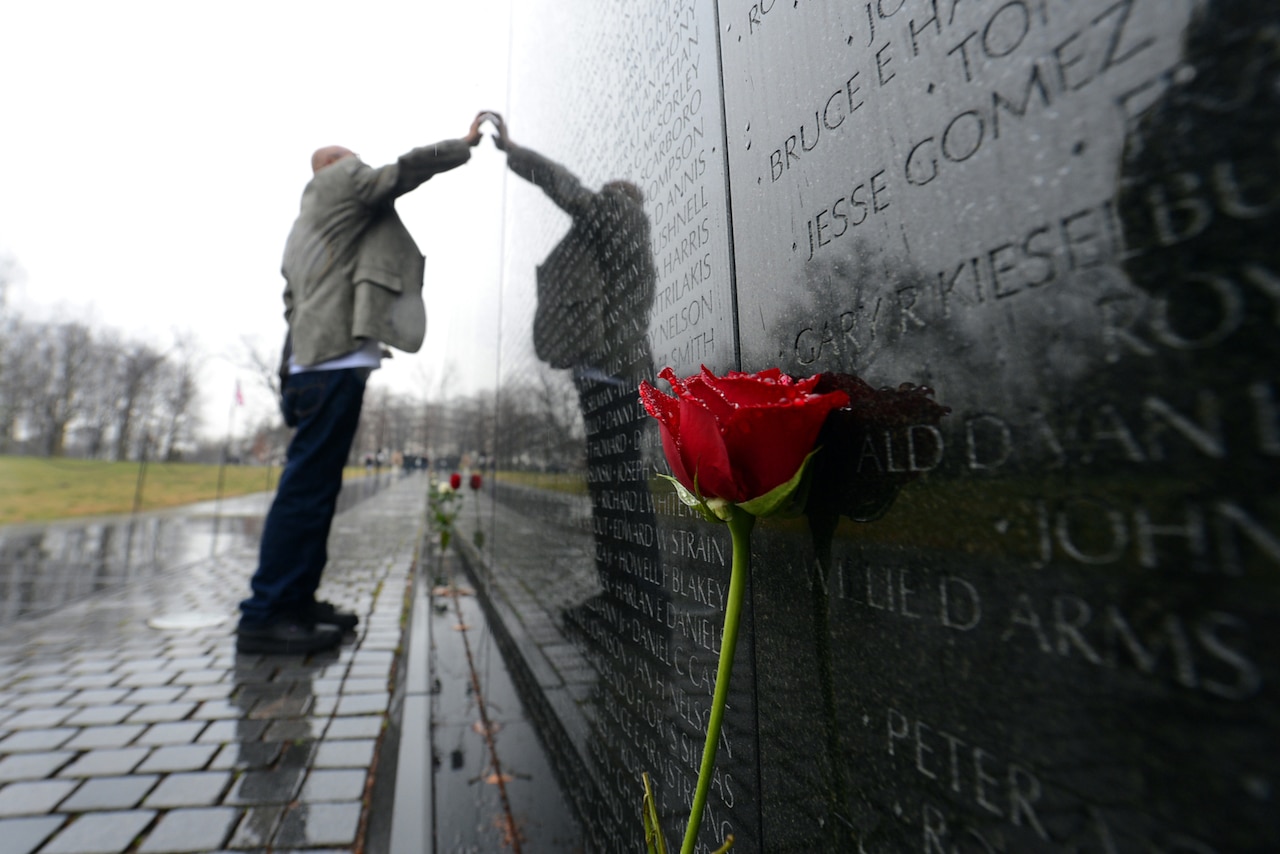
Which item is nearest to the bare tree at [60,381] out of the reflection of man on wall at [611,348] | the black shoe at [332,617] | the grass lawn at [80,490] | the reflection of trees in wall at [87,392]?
the reflection of trees in wall at [87,392]

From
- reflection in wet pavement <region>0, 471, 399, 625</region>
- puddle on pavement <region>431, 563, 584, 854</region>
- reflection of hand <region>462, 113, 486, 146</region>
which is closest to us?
puddle on pavement <region>431, 563, 584, 854</region>

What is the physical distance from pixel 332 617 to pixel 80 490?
18.6 meters

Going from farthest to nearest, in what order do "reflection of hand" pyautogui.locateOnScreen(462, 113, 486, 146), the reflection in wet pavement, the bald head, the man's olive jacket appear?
1. the reflection in wet pavement
2. the bald head
3. the man's olive jacket
4. "reflection of hand" pyautogui.locateOnScreen(462, 113, 486, 146)

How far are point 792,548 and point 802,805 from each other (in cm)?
30

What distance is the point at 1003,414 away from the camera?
1.60 ft

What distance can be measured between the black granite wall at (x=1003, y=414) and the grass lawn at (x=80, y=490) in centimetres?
1516

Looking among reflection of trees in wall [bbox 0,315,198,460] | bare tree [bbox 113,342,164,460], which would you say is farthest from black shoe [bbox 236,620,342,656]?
bare tree [bbox 113,342,164,460]

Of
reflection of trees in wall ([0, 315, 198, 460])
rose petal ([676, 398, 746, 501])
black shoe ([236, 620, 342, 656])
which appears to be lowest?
black shoe ([236, 620, 342, 656])

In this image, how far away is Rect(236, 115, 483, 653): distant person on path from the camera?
122 inches

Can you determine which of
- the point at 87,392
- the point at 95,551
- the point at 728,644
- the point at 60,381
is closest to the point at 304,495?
the point at 728,644

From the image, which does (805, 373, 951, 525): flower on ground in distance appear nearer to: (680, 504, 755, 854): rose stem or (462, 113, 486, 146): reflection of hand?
(680, 504, 755, 854): rose stem

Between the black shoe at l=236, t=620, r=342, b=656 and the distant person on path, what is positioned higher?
the distant person on path

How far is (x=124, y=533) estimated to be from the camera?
9695 millimetres

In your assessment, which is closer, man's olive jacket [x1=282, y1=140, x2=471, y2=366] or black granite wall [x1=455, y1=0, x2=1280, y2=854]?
black granite wall [x1=455, y1=0, x2=1280, y2=854]
